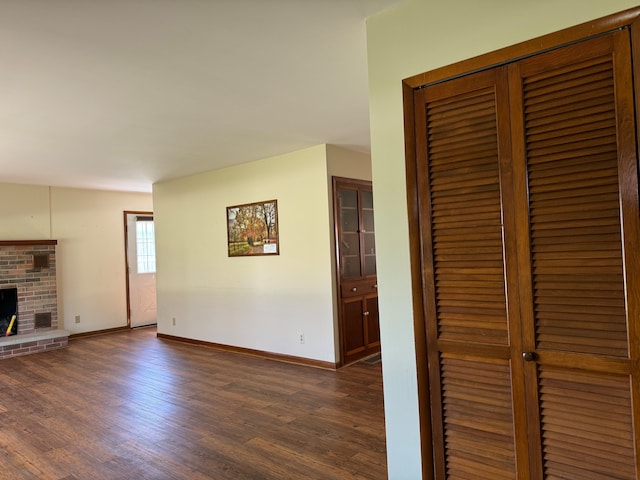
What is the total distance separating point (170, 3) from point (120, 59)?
2.18ft

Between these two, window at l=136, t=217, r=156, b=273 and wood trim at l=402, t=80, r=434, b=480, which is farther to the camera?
window at l=136, t=217, r=156, b=273

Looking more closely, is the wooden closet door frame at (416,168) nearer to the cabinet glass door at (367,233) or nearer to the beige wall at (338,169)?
the beige wall at (338,169)

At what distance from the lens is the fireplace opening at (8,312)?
5.94 meters

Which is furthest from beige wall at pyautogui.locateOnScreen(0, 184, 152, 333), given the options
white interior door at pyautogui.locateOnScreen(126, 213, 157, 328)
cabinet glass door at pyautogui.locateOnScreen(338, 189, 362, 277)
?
cabinet glass door at pyautogui.locateOnScreen(338, 189, 362, 277)

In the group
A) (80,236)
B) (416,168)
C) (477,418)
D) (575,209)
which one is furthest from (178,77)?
(80,236)

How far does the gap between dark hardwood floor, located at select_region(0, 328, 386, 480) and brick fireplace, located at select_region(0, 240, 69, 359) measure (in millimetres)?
783

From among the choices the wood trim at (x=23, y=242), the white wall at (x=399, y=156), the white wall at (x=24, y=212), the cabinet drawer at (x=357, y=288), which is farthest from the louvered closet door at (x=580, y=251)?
the white wall at (x=24, y=212)

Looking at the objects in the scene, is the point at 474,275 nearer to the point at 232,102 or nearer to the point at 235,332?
the point at 232,102

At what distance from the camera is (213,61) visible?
2357mm

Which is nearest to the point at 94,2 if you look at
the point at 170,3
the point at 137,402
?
the point at 170,3

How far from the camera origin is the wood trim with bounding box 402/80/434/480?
178cm

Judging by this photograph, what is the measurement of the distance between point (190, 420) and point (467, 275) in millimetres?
2561

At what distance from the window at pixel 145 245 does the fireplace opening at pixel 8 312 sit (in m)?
1.92

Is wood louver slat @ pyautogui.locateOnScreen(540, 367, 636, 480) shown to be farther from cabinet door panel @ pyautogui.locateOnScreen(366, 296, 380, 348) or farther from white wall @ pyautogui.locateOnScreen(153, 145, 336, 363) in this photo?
cabinet door panel @ pyautogui.locateOnScreen(366, 296, 380, 348)
